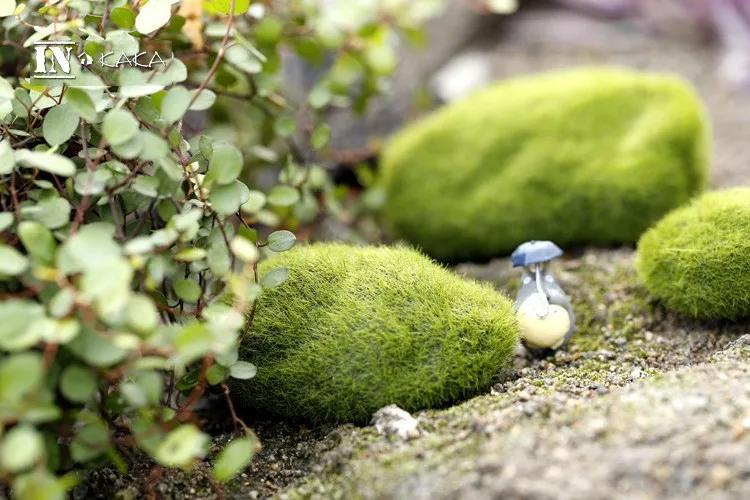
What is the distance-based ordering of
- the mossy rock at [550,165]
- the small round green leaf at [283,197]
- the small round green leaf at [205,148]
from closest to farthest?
the small round green leaf at [205,148] → the small round green leaf at [283,197] → the mossy rock at [550,165]

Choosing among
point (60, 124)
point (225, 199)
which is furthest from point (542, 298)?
point (60, 124)

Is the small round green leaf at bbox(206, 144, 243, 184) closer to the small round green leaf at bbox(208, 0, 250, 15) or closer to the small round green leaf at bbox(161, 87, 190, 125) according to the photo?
the small round green leaf at bbox(161, 87, 190, 125)

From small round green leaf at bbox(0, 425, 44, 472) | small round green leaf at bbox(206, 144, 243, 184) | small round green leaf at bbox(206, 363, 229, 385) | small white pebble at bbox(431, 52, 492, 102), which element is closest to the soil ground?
small round green leaf at bbox(206, 363, 229, 385)

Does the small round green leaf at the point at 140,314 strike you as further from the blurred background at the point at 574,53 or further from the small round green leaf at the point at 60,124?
the blurred background at the point at 574,53

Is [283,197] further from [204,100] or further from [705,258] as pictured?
[705,258]

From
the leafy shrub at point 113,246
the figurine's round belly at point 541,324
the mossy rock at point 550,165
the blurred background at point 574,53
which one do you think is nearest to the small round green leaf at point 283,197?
the leafy shrub at point 113,246

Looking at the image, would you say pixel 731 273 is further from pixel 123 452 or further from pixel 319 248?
pixel 123 452

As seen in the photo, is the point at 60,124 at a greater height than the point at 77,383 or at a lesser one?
greater
